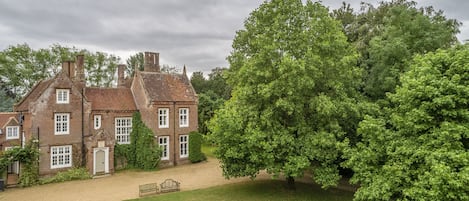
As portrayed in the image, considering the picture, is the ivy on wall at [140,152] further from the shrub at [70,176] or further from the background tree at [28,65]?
the background tree at [28,65]

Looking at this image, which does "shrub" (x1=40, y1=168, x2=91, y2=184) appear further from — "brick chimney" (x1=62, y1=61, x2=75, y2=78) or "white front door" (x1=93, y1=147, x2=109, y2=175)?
"brick chimney" (x1=62, y1=61, x2=75, y2=78)

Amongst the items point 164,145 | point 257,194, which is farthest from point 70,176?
point 257,194

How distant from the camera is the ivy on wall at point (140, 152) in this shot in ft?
103

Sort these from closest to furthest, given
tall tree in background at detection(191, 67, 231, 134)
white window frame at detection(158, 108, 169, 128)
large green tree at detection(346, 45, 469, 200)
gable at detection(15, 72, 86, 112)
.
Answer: large green tree at detection(346, 45, 469, 200)
gable at detection(15, 72, 86, 112)
white window frame at detection(158, 108, 169, 128)
tall tree in background at detection(191, 67, 231, 134)

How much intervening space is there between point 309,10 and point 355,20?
14.1 m

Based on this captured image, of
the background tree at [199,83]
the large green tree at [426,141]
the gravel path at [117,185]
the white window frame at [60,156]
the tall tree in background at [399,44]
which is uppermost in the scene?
the background tree at [199,83]

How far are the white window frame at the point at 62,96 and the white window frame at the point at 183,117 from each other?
1135cm

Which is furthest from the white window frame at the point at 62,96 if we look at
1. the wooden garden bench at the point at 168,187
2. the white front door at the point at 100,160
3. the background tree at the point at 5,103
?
the background tree at the point at 5,103

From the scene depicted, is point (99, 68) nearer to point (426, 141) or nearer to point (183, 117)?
point (183, 117)

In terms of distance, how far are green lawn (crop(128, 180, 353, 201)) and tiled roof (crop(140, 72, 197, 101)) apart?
13.7 meters

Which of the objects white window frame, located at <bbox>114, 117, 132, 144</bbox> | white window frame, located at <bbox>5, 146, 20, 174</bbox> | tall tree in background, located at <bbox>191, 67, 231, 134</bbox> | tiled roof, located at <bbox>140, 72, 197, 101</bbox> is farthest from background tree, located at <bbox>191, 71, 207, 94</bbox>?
white window frame, located at <bbox>5, 146, 20, 174</bbox>

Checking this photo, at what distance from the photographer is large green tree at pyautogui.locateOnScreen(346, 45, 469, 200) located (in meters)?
11.8

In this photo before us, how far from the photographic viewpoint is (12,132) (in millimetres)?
27969

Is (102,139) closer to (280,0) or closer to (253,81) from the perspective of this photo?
(253,81)
